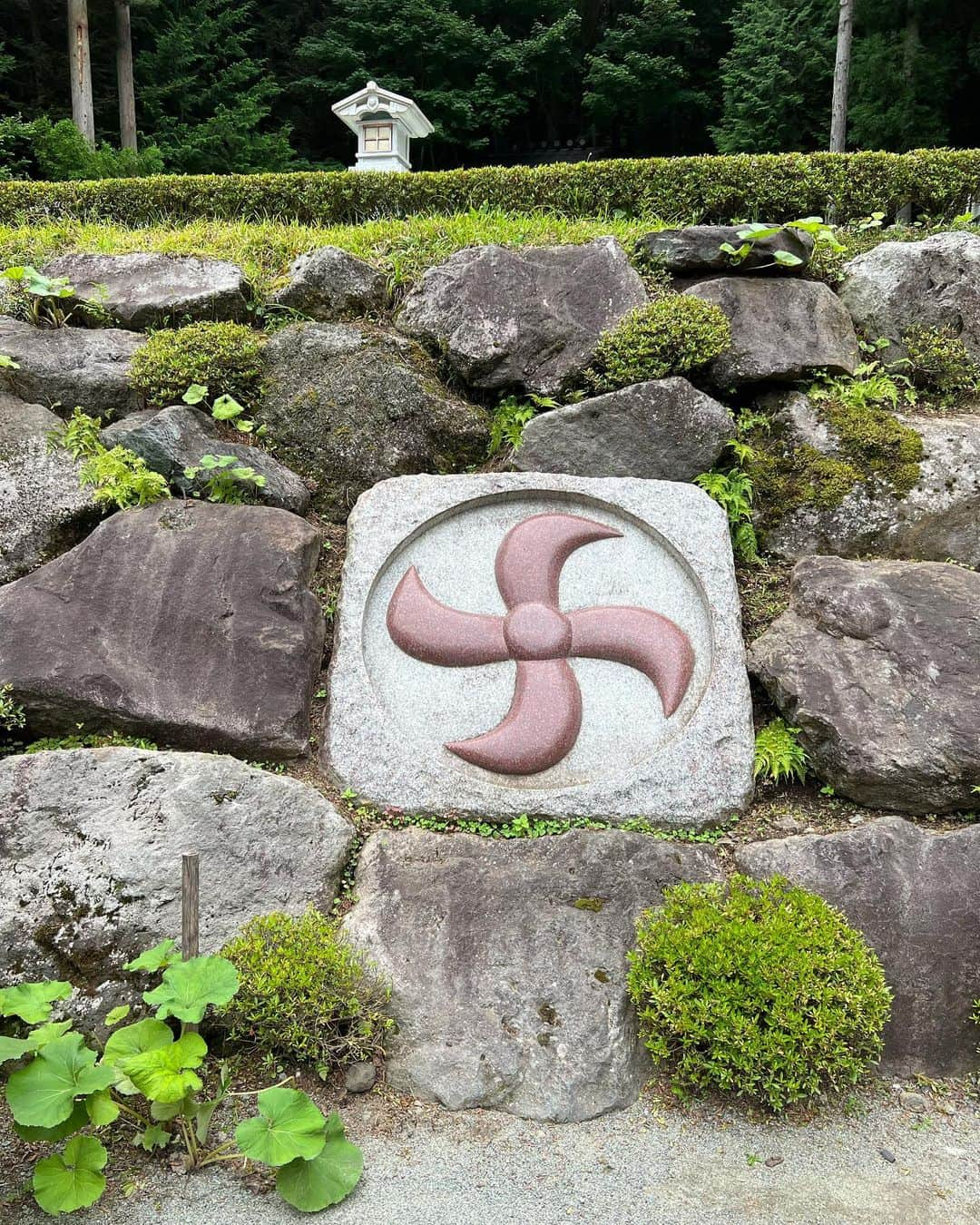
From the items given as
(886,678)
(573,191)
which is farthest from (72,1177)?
(573,191)

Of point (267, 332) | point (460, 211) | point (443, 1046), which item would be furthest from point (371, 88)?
point (443, 1046)

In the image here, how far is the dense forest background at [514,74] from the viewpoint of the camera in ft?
45.9

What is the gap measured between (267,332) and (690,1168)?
15.9 feet

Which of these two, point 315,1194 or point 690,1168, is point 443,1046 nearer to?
point 315,1194

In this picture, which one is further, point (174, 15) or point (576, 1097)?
point (174, 15)

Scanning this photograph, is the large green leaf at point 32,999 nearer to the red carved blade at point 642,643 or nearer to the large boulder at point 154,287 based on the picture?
the red carved blade at point 642,643

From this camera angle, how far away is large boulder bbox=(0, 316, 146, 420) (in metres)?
4.92

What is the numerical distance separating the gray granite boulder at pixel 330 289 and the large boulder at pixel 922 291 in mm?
3141

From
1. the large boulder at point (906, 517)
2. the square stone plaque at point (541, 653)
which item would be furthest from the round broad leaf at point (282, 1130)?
the large boulder at point (906, 517)

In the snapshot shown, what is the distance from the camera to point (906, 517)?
14.7 feet

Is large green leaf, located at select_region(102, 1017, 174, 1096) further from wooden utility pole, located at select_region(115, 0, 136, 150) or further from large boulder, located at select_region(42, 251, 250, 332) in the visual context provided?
wooden utility pole, located at select_region(115, 0, 136, 150)

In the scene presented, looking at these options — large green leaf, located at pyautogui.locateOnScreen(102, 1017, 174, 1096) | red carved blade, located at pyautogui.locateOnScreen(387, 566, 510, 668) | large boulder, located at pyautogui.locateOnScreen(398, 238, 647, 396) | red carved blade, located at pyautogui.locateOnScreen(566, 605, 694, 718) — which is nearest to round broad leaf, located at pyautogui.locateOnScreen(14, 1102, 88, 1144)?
large green leaf, located at pyautogui.locateOnScreen(102, 1017, 174, 1096)

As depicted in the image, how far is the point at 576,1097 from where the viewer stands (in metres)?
2.59

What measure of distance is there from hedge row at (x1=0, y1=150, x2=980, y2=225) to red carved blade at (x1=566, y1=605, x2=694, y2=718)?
4.35 m
